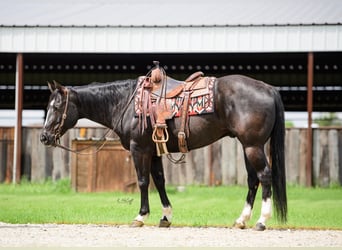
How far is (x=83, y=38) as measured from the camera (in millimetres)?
20938

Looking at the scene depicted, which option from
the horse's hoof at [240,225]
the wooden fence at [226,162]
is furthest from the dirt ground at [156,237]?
the wooden fence at [226,162]

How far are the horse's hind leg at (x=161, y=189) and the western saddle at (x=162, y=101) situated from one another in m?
0.40

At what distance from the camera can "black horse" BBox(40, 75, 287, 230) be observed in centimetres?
1031

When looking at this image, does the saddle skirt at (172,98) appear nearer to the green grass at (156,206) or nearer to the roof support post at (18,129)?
the green grass at (156,206)

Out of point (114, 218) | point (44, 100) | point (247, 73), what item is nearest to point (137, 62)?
point (247, 73)

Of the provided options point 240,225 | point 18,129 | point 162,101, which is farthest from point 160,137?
point 18,129

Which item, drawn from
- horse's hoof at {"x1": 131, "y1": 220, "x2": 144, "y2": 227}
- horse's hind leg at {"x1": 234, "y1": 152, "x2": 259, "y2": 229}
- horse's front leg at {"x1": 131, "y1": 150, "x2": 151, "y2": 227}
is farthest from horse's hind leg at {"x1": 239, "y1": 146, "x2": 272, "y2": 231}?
horse's hoof at {"x1": 131, "y1": 220, "x2": 144, "y2": 227}

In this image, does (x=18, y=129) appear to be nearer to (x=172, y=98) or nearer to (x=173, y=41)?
(x=173, y=41)

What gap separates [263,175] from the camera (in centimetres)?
1027

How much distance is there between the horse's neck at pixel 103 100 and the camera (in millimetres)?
11320

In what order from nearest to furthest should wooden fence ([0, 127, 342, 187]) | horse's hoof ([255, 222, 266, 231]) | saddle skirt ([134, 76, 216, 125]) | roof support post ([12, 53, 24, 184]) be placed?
horse's hoof ([255, 222, 266, 231]), saddle skirt ([134, 76, 216, 125]), wooden fence ([0, 127, 342, 187]), roof support post ([12, 53, 24, 184])

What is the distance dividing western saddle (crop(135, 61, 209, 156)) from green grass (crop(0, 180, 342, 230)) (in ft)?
5.29

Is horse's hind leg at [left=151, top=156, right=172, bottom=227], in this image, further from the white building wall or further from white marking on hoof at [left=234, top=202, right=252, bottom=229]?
the white building wall

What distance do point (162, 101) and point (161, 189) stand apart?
134cm
